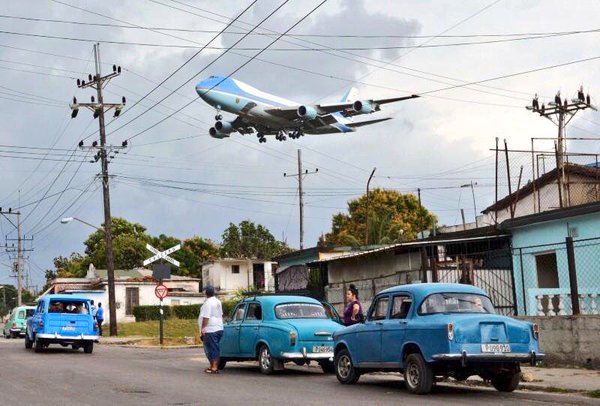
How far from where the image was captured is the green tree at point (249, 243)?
327 feet

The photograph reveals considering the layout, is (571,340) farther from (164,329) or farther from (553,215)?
(164,329)

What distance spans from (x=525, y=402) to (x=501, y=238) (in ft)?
40.7

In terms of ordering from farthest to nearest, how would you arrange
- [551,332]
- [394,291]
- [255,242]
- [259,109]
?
[255,242] < [259,109] < [551,332] < [394,291]

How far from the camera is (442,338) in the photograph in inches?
479

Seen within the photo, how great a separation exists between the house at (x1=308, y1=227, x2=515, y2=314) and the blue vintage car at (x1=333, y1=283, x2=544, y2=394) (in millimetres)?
6123

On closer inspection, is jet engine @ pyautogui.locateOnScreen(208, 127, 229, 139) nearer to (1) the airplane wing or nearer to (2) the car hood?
(1) the airplane wing

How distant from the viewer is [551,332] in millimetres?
16844

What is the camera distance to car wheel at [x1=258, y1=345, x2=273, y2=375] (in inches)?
660

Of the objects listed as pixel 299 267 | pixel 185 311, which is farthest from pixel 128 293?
pixel 299 267

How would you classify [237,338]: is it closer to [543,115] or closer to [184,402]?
[184,402]

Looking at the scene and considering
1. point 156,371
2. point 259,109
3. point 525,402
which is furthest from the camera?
point 259,109

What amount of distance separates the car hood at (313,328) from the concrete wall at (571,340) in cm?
401

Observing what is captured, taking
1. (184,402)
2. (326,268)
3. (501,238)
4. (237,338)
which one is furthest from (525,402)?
(326,268)

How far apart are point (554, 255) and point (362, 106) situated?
1586 centimetres
